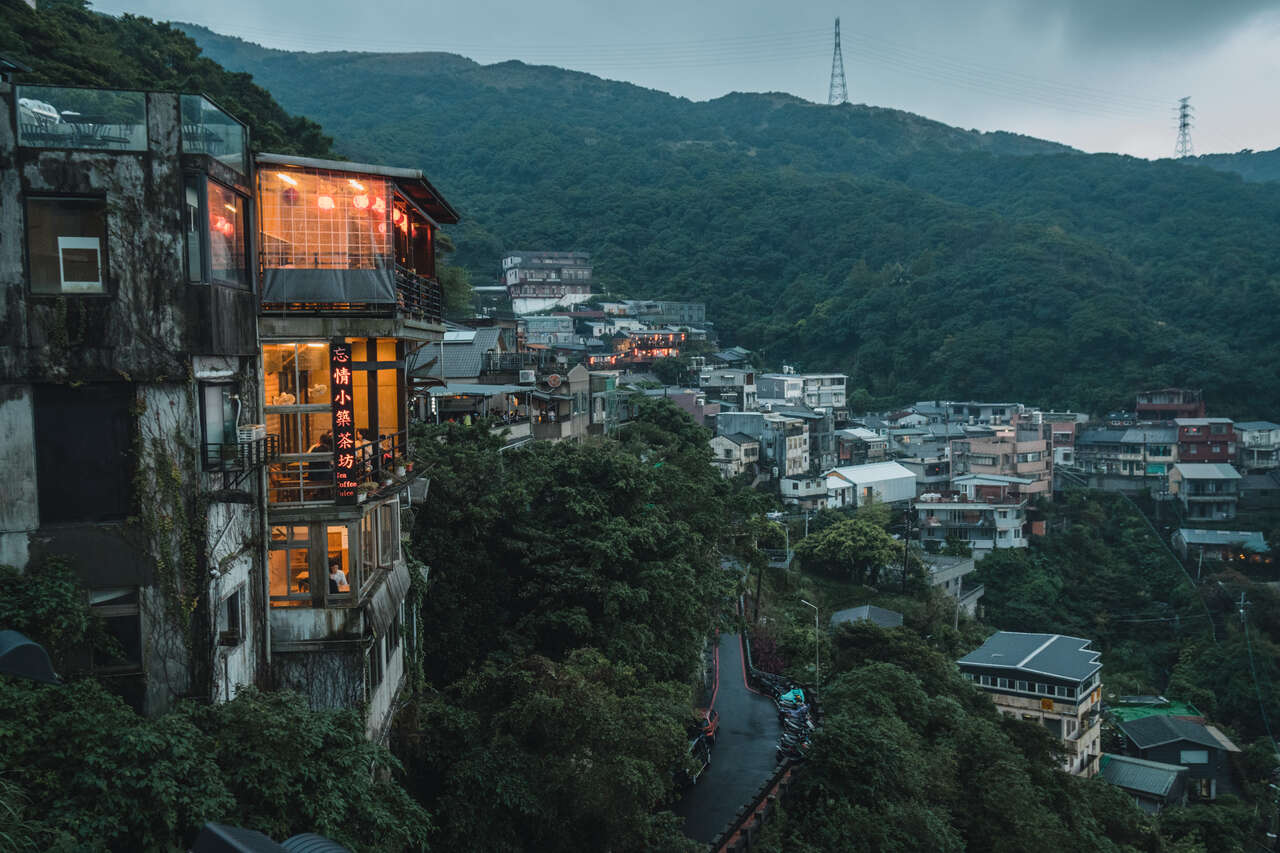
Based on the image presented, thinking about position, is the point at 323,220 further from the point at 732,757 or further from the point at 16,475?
the point at 732,757

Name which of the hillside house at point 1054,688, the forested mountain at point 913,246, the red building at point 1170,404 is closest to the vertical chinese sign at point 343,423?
the hillside house at point 1054,688

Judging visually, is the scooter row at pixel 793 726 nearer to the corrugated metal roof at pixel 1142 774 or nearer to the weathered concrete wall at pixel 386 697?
the weathered concrete wall at pixel 386 697

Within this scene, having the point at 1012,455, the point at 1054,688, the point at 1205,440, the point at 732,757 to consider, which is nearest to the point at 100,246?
the point at 732,757

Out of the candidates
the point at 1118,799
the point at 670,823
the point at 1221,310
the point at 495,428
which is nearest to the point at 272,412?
the point at 670,823

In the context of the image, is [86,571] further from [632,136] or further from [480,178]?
[632,136]

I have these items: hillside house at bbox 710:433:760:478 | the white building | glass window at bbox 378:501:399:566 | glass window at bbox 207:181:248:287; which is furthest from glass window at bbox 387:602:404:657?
the white building
